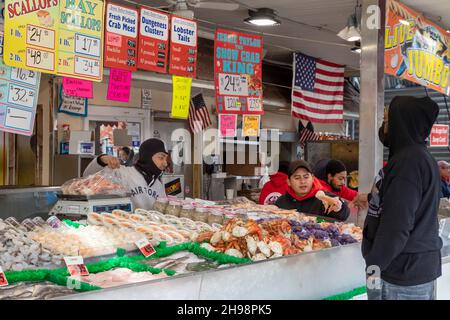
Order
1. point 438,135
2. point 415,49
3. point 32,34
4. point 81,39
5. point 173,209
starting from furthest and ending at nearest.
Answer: point 438,135 < point 415,49 < point 173,209 < point 81,39 < point 32,34

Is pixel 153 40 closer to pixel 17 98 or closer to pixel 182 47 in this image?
pixel 182 47

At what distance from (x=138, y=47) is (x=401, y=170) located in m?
3.16

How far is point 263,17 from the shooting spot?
22.0 feet

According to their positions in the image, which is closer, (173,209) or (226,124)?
(173,209)

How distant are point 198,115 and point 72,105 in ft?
7.77

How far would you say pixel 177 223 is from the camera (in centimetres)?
423

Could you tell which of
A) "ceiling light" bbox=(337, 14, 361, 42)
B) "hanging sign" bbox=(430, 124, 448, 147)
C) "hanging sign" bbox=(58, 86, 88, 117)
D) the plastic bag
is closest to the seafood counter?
the plastic bag

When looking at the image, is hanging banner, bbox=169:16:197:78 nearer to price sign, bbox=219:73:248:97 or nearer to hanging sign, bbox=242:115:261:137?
price sign, bbox=219:73:248:97

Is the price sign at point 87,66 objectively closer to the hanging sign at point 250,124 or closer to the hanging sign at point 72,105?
the hanging sign at point 250,124

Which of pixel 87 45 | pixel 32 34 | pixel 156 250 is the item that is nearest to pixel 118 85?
pixel 87 45

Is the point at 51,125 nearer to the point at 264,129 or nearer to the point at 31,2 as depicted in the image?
the point at 31,2

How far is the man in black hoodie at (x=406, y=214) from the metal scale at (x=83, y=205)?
250 centimetres

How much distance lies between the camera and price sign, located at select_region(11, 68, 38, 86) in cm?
427

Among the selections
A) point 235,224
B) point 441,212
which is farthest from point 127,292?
point 441,212
